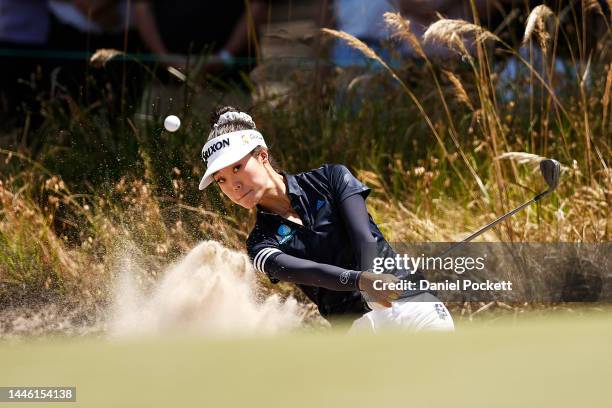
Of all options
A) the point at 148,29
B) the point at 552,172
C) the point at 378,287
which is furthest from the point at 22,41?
the point at 378,287

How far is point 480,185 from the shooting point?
5.08 meters

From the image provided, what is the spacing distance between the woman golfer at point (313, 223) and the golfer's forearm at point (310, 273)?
0.04 ft

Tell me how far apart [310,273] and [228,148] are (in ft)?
1.85

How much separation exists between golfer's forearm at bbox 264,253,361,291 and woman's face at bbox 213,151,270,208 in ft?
0.83

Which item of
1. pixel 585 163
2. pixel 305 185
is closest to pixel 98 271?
pixel 305 185

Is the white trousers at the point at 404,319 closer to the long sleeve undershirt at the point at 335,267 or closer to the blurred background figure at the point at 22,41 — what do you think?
the long sleeve undershirt at the point at 335,267

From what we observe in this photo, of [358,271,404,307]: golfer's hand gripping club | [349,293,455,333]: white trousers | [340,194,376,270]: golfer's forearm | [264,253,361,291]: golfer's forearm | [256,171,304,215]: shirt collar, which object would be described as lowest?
[349,293,455,333]: white trousers

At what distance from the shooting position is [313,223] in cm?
408

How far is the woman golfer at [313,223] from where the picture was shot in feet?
13.2

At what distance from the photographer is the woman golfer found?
13.2ft

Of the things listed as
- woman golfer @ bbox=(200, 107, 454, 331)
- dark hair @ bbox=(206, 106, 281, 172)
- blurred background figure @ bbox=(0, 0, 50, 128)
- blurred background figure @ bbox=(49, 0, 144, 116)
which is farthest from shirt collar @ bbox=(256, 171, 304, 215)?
blurred background figure @ bbox=(0, 0, 50, 128)

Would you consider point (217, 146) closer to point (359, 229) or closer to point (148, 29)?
point (359, 229)

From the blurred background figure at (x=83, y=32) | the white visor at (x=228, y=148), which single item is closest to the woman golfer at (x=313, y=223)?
the white visor at (x=228, y=148)

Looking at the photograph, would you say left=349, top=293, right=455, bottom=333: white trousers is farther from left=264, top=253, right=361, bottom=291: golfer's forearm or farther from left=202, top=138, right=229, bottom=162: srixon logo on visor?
left=202, top=138, right=229, bottom=162: srixon logo on visor
